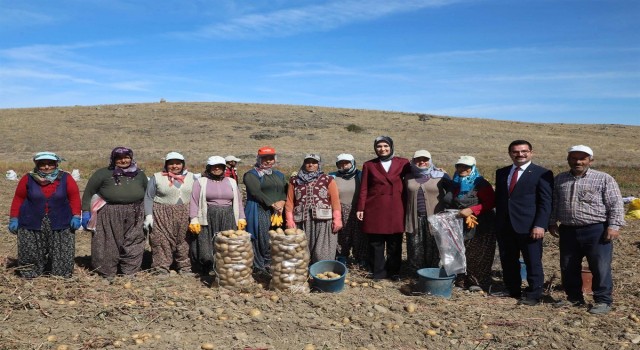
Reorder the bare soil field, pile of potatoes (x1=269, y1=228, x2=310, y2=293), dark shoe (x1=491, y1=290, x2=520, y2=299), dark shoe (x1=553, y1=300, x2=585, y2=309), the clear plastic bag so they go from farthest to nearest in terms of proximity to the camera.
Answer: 1. dark shoe (x1=491, y1=290, x2=520, y2=299)
2. the clear plastic bag
3. pile of potatoes (x1=269, y1=228, x2=310, y2=293)
4. dark shoe (x1=553, y1=300, x2=585, y2=309)
5. the bare soil field

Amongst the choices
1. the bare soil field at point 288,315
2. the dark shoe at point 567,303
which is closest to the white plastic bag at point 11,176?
the bare soil field at point 288,315

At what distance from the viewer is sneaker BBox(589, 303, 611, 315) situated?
5055 mm

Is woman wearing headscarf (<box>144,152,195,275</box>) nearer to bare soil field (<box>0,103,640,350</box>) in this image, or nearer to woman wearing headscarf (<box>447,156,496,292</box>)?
bare soil field (<box>0,103,640,350</box>)

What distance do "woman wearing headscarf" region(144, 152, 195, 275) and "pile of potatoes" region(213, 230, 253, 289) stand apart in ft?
2.23

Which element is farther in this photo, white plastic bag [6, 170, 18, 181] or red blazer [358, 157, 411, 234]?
white plastic bag [6, 170, 18, 181]

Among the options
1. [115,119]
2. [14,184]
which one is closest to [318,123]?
[115,119]

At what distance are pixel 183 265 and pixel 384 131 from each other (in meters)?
36.0

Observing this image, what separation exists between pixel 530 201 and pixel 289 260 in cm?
257

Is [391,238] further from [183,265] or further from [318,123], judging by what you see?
[318,123]

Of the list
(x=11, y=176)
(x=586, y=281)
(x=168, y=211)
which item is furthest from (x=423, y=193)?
(x=11, y=176)

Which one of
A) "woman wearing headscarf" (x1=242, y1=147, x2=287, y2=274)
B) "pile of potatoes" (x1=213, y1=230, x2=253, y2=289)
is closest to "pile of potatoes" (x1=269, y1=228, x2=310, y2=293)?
"pile of potatoes" (x1=213, y1=230, x2=253, y2=289)

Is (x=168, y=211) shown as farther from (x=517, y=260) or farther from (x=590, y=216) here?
(x=590, y=216)

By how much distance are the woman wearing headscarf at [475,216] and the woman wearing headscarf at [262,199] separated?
2.05 metres

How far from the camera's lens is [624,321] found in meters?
4.92
